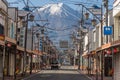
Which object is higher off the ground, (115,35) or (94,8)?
(94,8)

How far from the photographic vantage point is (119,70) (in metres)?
46.6

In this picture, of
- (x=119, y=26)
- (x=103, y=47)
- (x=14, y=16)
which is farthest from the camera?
(x=14, y=16)

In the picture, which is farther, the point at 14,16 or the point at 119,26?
the point at 14,16

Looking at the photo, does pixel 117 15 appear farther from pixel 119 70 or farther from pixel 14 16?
pixel 14 16

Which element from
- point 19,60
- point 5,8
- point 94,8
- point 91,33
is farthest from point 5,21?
point 91,33

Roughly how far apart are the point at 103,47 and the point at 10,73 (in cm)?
2090

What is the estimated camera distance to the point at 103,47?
44.2 m

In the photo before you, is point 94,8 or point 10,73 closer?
point 94,8

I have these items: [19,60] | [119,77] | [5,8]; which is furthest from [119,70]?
[19,60]

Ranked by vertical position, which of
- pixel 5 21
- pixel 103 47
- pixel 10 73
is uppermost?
pixel 5 21

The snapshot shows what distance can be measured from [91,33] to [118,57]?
4479 cm

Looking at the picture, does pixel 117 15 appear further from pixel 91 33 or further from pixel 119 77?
pixel 91 33

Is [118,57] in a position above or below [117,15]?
below

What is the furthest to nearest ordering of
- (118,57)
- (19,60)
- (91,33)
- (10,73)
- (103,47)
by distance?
(91,33) → (19,60) → (10,73) → (118,57) → (103,47)
